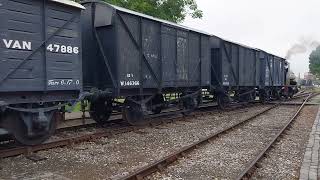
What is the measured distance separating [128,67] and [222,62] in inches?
340

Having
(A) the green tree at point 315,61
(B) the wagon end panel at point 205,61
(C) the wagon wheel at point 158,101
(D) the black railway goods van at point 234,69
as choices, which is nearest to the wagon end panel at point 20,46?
(C) the wagon wheel at point 158,101

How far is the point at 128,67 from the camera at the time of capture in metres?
11.6

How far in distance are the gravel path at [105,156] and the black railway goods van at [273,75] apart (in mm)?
15155

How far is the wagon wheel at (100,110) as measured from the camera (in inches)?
493

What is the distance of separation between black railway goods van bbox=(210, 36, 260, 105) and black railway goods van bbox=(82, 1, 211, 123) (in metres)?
4.57

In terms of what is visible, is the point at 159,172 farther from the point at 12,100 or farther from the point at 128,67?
the point at 128,67

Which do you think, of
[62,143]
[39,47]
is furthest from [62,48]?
[62,143]

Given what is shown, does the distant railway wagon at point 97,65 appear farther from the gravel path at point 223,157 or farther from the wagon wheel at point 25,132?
the gravel path at point 223,157

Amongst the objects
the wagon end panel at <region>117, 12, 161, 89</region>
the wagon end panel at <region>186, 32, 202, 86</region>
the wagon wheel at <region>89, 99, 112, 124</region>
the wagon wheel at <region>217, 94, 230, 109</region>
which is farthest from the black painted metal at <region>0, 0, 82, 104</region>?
the wagon wheel at <region>217, 94, 230, 109</region>

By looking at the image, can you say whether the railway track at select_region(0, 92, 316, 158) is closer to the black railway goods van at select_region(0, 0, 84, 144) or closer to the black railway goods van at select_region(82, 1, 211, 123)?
the black railway goods van at select_region(0, 0, 84, 144)

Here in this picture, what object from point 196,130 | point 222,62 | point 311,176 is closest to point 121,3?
point 222,62

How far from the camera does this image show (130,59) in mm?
11695

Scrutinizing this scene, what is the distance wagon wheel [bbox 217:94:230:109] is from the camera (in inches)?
773

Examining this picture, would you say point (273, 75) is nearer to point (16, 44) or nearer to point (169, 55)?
point (169, 55)
